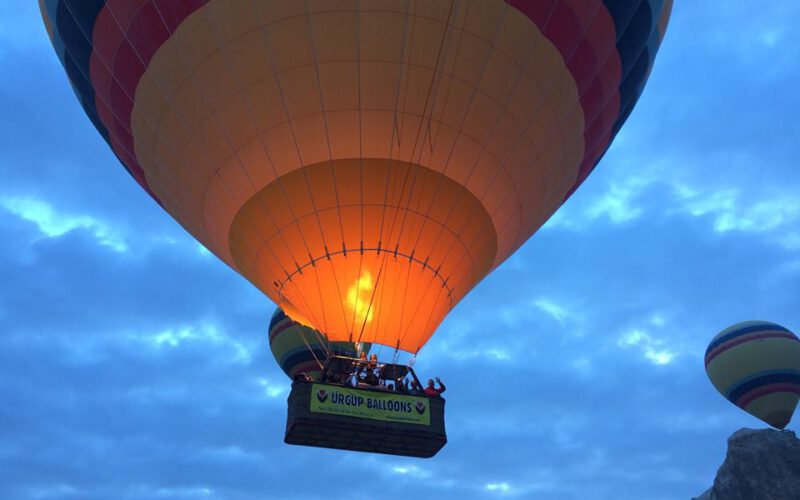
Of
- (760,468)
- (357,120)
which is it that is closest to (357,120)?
(357,120)

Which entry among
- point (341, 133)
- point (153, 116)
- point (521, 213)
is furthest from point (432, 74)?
point (153, 116)

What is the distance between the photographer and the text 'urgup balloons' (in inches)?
380

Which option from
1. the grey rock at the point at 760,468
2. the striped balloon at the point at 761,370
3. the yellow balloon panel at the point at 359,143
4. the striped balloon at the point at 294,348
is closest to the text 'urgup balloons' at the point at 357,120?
the yellow balloon panel at the point at 359,143

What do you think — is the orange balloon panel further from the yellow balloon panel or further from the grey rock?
the grey rock

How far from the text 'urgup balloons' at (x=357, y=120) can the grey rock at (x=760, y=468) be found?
23.0 m

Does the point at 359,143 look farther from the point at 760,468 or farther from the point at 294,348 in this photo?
the point at 760,468

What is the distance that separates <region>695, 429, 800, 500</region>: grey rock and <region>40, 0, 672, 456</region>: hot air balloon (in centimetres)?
2304

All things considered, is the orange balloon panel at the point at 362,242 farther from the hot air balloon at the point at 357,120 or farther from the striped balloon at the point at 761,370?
the striped balloon at the point at 761,370

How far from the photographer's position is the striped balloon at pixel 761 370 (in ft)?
81.4

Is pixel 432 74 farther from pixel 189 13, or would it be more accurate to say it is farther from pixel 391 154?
pixel 189 13

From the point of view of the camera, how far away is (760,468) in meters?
29.9

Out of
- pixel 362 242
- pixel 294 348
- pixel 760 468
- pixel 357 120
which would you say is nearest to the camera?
pixel 357 120

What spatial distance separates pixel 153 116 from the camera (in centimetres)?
1079

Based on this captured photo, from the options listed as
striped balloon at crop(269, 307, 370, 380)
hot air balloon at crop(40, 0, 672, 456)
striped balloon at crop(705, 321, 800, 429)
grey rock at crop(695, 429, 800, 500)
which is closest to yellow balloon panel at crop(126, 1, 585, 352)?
hot air balloon at crop(40, 0, 672, 456)
